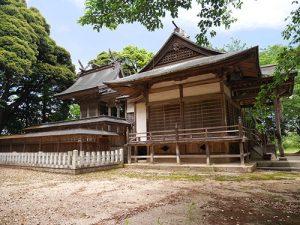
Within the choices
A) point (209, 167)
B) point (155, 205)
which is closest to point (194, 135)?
point (209, 167)

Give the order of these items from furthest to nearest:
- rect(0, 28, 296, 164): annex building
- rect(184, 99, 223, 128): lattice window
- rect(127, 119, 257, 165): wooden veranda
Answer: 1. rect(184, 99, 223, 128): lattice window
2. rect(0, 28, 296, 164): annex building
3. rect(127, 119, 257, 165): wooden veranda

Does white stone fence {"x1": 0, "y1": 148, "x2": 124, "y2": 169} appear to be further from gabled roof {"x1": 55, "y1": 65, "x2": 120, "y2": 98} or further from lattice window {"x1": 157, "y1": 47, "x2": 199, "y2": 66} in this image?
gabled roof {"x1": 55, "y1": 65, "x2": 120, "y2": 98}

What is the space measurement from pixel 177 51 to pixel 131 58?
1926cm

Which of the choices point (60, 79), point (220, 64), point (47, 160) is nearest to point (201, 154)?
point (220, 64)

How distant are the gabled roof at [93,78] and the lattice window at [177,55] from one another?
26.2 feet

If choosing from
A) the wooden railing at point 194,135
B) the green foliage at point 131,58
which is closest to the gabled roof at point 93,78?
the green foliage at point 131,58

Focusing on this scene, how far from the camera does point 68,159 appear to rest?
1121cm

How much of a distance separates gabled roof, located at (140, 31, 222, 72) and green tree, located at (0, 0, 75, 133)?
15092 millimetres

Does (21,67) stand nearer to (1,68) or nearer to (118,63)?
(1,68)

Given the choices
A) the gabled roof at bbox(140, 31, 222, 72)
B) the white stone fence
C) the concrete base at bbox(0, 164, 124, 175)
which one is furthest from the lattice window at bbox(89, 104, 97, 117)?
the concrete base at bbox(0, 164, 124, 175)

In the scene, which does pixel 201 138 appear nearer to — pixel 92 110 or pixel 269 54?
pixel 92 110

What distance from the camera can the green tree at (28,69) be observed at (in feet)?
75.2

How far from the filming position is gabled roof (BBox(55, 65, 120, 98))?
930 inches

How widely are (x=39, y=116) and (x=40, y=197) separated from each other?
94.6ft
